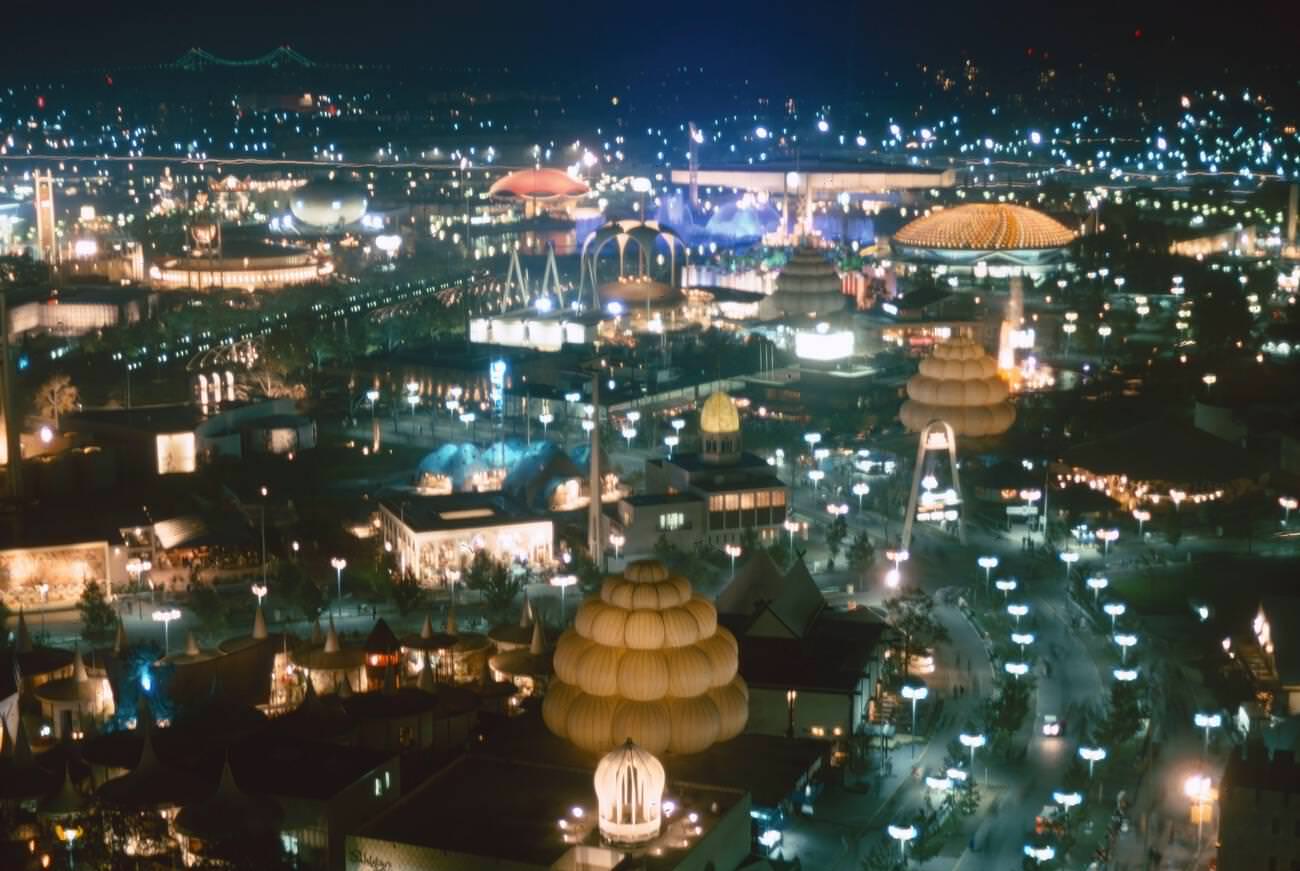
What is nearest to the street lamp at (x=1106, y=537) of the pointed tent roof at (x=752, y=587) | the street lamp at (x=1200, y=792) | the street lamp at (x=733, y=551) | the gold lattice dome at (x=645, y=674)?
the street lamp at (x=733, y=551)

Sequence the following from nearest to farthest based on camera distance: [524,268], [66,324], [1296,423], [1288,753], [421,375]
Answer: [1288,753] < [1296,423] < [421,375] < [66,324] < [524,268]

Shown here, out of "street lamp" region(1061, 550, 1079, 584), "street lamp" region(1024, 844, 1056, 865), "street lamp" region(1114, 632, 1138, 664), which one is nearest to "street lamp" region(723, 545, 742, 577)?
"street lamp" region(1061, 550, 1079, 584)

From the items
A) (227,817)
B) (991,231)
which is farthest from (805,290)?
(227,817)

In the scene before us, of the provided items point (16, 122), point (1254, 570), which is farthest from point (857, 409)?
point (16, 122)

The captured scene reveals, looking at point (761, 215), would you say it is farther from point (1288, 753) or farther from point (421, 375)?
point (1288, 753)

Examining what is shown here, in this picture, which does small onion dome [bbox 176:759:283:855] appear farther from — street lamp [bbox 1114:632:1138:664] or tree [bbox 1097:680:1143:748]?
street lamp [bbox 1114:632:1138:664]

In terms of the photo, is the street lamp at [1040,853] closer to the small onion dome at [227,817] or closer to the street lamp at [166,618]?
the small onion dome at [227,817]
